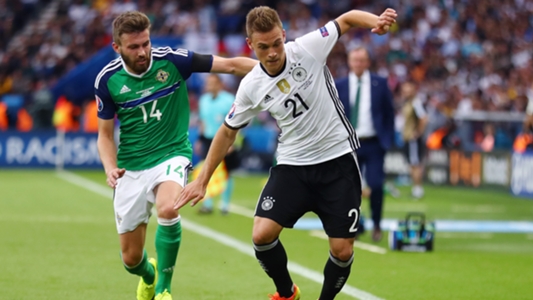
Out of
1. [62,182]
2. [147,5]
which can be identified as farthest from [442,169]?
[147,5]

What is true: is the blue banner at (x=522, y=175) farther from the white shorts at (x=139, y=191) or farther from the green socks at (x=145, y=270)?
the white shorts at (x=139, y=191)

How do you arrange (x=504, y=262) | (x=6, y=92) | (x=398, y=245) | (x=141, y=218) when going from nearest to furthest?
(x=141, y=218)
(x=504, y=262)
(x=398, y=245)
(x=6, y=92)

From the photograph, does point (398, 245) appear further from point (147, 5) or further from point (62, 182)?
point (147, 5)

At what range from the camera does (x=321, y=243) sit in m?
12.1

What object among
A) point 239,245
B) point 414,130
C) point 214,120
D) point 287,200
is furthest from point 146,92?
point 414,130

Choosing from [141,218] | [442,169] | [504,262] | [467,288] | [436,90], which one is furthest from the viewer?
[436,90]

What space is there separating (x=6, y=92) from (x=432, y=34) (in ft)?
47.7

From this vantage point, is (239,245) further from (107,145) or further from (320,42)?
(320,42)

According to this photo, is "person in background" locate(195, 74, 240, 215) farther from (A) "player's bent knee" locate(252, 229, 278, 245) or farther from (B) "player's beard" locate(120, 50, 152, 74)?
(A) "player's bent knee" locate(252, 229, 278, 245)

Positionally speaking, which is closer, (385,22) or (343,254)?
(385,22)

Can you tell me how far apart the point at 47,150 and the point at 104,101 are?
65.6 ft

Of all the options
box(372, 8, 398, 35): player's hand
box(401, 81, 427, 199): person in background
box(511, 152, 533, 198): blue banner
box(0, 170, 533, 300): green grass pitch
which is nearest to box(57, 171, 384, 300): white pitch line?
box(0, 170, 533, 300): green grass pitch

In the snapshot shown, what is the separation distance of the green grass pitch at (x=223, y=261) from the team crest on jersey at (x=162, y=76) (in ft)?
6.25

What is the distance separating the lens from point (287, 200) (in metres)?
6.98
